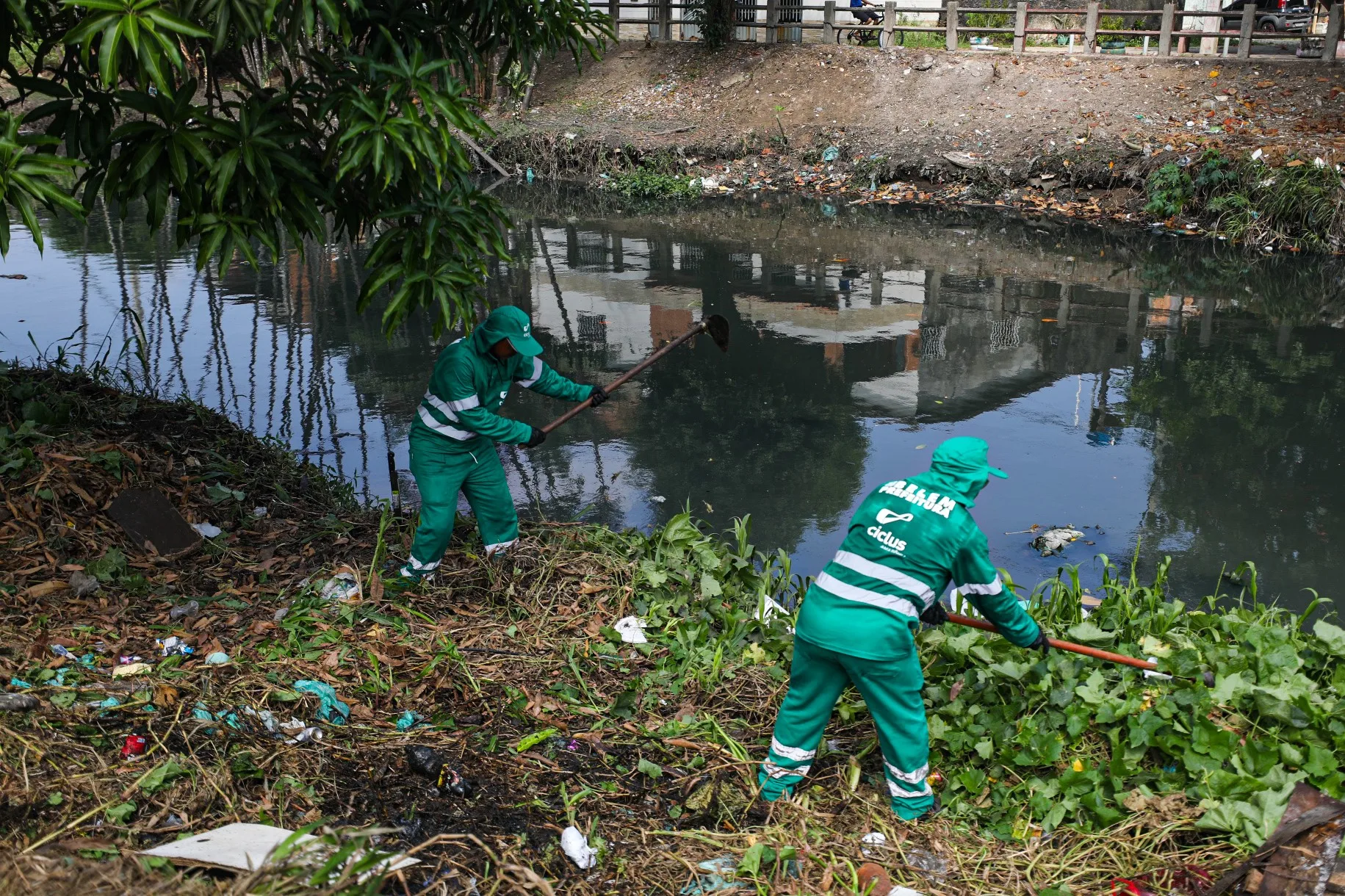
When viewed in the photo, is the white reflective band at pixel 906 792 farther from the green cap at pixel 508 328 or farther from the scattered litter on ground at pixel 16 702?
the scattered litter on ground at pixel 16 702

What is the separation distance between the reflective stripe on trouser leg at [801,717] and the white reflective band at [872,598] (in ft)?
0.71

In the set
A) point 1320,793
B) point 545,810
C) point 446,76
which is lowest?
point 545,810

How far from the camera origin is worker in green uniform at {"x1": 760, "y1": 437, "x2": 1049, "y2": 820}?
3799 mm

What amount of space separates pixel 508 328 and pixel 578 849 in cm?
264

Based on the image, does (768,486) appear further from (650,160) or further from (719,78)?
(719,78)

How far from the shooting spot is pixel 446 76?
15.3ft

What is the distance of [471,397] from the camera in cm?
541

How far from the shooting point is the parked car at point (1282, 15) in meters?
20.0

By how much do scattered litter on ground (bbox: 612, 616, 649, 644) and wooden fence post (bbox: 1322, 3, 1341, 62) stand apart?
18.1 m

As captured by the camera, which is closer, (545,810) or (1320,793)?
(1320,793)

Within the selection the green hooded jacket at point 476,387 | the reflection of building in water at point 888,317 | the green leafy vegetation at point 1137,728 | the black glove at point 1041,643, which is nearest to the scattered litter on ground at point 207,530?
the green hooded jacket at point 476,387

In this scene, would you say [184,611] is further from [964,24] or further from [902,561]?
[964,24]

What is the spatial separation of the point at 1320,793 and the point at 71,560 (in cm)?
527

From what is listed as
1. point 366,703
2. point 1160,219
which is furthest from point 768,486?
point 1160,219
